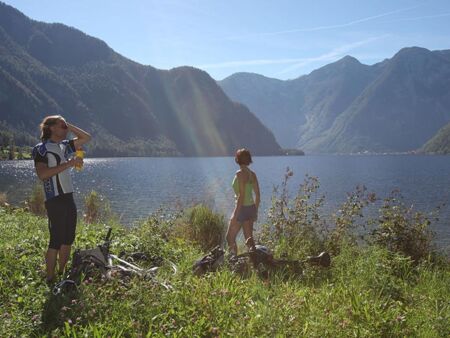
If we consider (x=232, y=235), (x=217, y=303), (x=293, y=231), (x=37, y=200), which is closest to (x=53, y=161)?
(x=217, y=303)

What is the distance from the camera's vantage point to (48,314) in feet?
15.1

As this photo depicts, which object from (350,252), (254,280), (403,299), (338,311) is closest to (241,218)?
(350,252)

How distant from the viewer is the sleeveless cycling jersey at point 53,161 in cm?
565

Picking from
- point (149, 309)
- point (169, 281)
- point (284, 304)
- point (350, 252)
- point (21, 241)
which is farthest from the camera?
point (350, 252)

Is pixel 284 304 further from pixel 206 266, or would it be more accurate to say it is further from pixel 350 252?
pixel 350 252

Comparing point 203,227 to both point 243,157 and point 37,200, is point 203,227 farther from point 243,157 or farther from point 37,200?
point 37,200

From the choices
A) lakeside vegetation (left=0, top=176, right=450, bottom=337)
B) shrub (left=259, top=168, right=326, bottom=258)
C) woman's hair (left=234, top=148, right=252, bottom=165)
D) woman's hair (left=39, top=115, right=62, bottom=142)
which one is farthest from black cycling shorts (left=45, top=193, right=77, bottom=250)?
shrub (left=259, top=168, right=326, bottom=258)

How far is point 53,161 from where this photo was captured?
569 centimetres

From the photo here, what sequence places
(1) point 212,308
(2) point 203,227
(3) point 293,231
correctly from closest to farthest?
(1) point 212,308 → (3) point 293,231 → (2) point 203,227

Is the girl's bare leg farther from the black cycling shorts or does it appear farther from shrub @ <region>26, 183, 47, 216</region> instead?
shrub @ <region>26, 183, 47, 216</region>

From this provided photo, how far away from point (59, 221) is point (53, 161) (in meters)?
0.82

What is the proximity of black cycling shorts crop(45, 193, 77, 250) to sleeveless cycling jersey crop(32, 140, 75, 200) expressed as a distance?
96mm

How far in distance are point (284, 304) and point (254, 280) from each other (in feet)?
3.46

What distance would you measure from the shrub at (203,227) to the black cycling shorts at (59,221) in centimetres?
483
